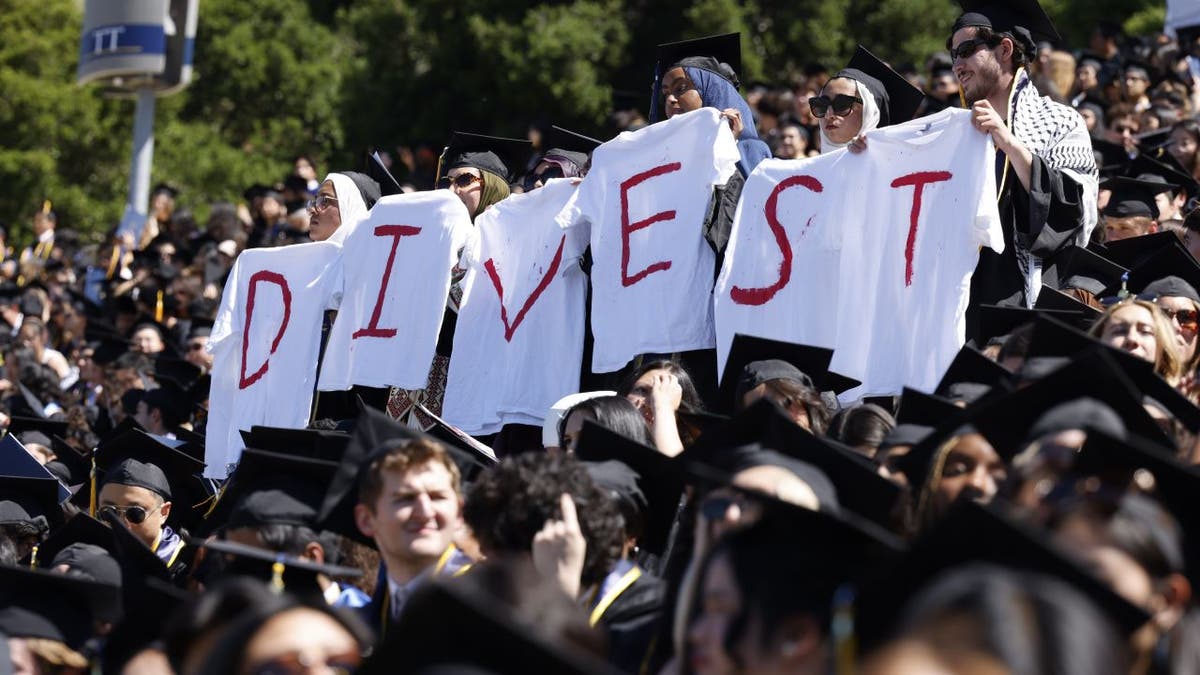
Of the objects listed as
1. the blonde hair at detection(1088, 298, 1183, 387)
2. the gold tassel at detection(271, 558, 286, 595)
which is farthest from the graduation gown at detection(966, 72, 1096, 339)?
the gold tassel at detection(271, 558, 286, 595)

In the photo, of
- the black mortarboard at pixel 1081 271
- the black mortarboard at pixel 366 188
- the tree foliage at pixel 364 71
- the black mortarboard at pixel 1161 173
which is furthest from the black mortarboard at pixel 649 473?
the tree foliage at pixel 364 71

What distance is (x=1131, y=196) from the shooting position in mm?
9008

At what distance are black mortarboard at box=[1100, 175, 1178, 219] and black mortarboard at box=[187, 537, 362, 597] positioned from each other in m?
5.03

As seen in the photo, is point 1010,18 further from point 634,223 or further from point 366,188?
point 366,188

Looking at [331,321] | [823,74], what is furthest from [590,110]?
[331,321]

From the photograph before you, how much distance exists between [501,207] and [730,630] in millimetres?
5119

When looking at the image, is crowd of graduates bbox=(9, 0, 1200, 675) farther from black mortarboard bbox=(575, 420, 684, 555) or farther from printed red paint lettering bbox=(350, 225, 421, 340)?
→ printed red paint lettering bbox=(350, 225, 421, 340)

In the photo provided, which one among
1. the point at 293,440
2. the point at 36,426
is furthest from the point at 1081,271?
the point at 36,426

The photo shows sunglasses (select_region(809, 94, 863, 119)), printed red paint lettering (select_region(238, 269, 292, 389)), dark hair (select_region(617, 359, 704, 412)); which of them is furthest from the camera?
printed red paint lettering (select_region(238, 269, 292, 389))

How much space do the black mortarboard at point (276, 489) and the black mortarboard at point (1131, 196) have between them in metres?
4.67

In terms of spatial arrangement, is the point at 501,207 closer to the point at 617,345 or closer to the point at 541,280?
the point at 541,280

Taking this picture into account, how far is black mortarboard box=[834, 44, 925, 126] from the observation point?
7.57m

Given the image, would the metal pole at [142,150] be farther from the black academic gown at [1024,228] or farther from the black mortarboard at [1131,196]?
the black academic gown at [1024,228]

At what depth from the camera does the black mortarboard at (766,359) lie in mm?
6277
